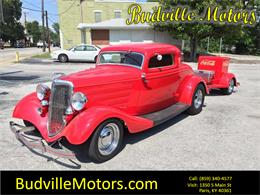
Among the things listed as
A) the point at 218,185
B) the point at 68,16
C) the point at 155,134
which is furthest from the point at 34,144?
the point at 68,16

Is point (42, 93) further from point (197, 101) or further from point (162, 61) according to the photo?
point (197, 101)

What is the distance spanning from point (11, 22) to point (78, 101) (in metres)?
67.5

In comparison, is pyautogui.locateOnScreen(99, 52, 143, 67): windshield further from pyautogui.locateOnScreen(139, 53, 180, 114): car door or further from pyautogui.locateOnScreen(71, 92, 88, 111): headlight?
pyautogui.locateOnScreen(71, 92, 88, 111): headlight

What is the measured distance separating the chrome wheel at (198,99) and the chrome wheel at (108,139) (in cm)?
291

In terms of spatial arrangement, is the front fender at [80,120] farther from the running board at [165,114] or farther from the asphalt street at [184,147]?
the asphalt street at [184,147]

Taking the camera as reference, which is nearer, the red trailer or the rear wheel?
the red trailer

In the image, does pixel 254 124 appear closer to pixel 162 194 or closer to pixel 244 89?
pixel 162 194

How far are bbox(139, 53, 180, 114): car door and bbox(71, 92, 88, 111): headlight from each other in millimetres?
1368

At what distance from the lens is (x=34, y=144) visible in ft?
12.4

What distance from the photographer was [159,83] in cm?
523

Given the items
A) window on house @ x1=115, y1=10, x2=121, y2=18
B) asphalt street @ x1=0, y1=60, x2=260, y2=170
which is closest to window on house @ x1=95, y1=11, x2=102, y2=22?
window on house @ x1=115, y1=10, x2=121, y2=18

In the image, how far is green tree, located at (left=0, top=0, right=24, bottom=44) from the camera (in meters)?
58.8

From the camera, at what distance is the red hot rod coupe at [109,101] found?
12.5 ft

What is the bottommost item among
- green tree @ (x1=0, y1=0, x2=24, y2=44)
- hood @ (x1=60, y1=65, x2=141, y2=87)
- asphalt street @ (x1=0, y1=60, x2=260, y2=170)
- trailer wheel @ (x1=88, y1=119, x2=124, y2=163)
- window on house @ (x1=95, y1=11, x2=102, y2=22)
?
asphalt street @ (x1=0, y1=60, x2=260, y2=170)
